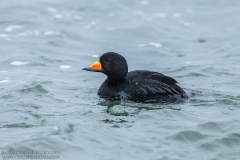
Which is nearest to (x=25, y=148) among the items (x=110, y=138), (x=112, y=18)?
(x=110, y=138)

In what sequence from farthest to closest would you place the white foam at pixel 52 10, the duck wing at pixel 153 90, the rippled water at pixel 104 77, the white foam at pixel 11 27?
the white foam at pixel 52 10
the white foam at pixel 11 27
the duck wing at pixel 153 90
the rippled water at pixel 104 77

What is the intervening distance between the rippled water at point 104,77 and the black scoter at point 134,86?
0.74ft

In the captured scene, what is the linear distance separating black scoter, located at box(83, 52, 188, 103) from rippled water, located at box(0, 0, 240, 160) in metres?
0.23

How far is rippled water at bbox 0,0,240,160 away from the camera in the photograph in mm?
8414

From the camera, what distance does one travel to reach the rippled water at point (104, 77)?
8.41 meters

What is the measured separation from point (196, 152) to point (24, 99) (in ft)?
12.0

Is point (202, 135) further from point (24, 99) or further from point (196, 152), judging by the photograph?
point (24, 99)

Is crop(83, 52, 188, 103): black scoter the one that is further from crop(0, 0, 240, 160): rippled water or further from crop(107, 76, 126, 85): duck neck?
crop(0, 0, 240, 160): rippled water

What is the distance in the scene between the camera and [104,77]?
13.0 m

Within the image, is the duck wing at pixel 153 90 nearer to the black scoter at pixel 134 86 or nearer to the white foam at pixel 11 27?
the black scoter at pixel 134 86

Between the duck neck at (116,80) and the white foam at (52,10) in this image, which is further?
the white foam at (52,10)

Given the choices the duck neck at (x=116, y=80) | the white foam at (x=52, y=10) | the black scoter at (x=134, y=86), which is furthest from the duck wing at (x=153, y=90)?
the white foam at (x=52, y=10)

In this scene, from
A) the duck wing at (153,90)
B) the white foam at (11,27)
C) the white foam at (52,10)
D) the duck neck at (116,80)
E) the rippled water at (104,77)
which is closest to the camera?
the rippled water at (104,77)

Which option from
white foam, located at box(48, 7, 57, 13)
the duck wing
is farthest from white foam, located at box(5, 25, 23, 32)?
the duck wing
